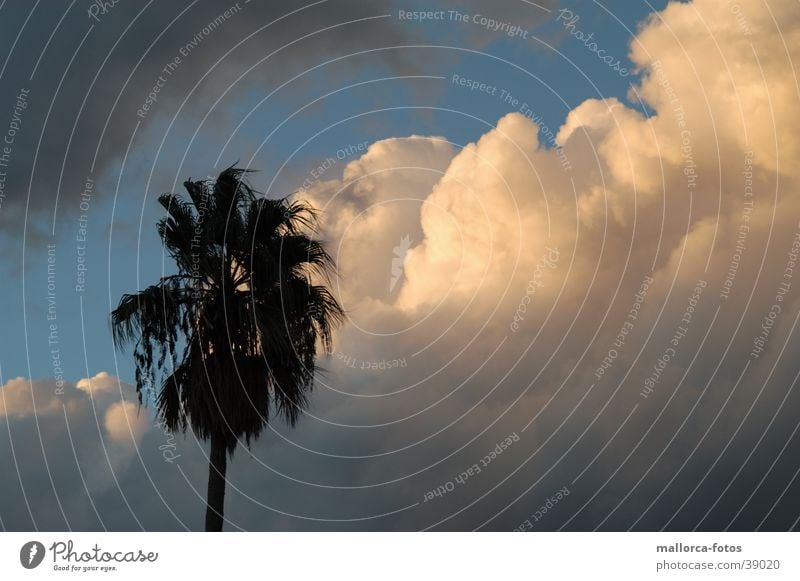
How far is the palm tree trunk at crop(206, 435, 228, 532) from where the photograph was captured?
1013 inches

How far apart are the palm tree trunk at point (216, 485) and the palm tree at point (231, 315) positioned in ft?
0.08

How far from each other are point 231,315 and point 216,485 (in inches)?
159

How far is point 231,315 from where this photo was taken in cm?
2777

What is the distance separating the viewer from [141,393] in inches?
1044

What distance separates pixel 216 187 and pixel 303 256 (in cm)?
263

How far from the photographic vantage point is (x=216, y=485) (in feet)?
85.4

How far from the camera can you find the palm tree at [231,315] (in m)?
27.0

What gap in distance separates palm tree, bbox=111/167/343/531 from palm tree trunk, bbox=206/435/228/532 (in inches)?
1.0

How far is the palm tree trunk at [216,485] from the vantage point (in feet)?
84.4

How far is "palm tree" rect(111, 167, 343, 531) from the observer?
27.0 m
